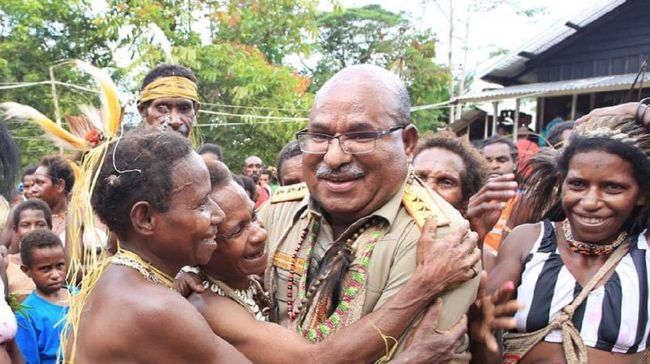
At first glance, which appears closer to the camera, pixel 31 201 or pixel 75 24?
pixel 31 201

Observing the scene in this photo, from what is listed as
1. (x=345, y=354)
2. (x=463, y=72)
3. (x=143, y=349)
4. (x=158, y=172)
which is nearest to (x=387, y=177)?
(x=345, y=354)

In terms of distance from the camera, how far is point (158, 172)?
225 centimetres

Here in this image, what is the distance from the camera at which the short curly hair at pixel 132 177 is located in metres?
2.24

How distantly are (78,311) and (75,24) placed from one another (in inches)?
578

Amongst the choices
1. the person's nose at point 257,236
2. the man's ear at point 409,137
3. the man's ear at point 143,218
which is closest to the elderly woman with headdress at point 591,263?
the man's ear at point 409,137

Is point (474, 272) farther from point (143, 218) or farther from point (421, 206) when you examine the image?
point (143, 218)

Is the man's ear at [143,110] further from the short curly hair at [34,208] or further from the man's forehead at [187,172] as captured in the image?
the short curly hair at [34,208]

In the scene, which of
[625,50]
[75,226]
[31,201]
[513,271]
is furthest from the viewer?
[625,50]

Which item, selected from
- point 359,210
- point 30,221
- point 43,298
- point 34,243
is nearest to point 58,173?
point 30,221

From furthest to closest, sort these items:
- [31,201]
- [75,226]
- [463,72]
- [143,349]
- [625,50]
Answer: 1. [463,72]
2. [625,50]
3. [31,201]
4. [75,226]
5. [143,349]

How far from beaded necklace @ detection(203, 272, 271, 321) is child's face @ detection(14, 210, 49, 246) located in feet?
13.4

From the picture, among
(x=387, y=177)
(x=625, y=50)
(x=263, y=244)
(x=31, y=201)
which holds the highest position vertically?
(x=625, y=50)

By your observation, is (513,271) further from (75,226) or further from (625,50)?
(625,50)

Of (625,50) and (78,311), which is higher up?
(625,50)
